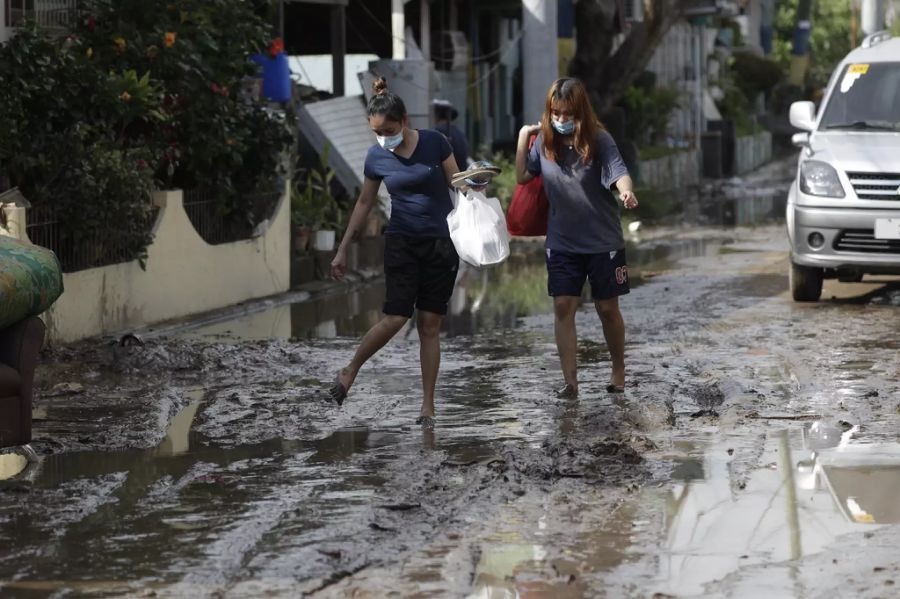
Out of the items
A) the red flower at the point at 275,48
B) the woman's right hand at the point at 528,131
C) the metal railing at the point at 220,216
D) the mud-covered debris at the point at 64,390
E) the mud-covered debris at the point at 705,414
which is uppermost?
the red flower at the point at 275,48

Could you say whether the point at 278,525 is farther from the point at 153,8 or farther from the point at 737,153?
the point at 737,153

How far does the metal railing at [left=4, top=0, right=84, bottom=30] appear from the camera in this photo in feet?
47.2

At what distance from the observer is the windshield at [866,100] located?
15172 mm

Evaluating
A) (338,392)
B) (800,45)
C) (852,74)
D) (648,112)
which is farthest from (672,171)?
(338,392)

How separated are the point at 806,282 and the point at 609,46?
51.5 feet

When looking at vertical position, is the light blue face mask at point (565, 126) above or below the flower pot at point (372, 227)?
above

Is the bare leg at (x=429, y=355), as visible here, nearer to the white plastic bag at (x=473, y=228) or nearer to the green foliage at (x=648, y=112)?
the white plastic bag at (x=473, y=228)

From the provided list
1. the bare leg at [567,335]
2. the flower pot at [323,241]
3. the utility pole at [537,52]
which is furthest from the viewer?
the utility pole at [537,52]

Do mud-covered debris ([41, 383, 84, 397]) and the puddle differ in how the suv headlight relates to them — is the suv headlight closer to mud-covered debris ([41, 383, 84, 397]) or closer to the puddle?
the puddle

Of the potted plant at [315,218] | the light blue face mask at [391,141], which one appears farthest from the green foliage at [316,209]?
the light blue face mask at [391,141]

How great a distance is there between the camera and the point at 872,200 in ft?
46.9

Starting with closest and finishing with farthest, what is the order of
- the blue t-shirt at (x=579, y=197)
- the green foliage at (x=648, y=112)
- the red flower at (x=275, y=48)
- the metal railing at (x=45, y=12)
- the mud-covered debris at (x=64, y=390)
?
the blue t-shirt at (x=579, y=197)
the mud-covered debris at (x=64, y=390)
the metal railing at (x=45, y=12)
the red flower at (x=275, y=48)
the green foliage at (x=648, y=112)

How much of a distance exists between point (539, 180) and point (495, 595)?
182 inches

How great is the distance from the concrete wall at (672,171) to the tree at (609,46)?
3012 mm
